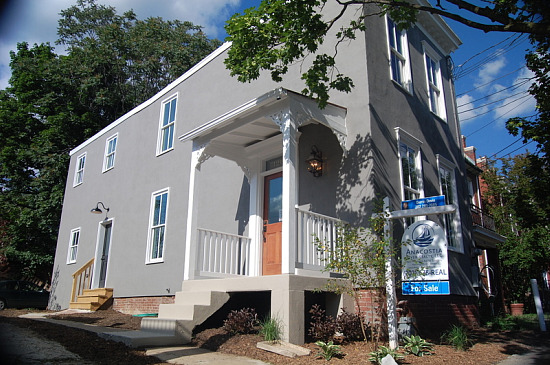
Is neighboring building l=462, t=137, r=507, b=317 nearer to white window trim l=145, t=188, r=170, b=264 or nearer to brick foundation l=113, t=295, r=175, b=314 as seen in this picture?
brick foundation l=113, t=295, r=175, b=314

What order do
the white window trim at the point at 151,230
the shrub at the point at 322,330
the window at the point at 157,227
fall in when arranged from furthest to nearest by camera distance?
1. the window at the point at 157,227
2. the white window trim at the point at 151,230
3. the shrub at the point at 322,330

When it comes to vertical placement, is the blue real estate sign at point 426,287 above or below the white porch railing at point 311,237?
below

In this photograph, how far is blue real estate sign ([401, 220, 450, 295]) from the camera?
17.5ft

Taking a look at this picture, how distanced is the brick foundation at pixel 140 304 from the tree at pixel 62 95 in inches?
362

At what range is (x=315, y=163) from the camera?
784 cm

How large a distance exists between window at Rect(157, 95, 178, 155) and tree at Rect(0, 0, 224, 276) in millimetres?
9192

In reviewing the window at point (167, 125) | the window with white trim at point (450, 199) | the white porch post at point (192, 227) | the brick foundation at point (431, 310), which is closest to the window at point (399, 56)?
the window with white trim at point (450, 199)

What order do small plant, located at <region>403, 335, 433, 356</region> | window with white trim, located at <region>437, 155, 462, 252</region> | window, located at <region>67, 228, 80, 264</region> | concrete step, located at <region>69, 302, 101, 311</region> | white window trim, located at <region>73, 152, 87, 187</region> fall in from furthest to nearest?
white window trim, located at <region>73, 152, 87, 187</region> < window, located at <region>67, 228, 80, 264</region> < concrete step, located at <region>69, 302, 101, 311</region> < window with white trim, located at <region>437, 155, 462, 252</region> < small plant, located at <region>403, 335, 433, 356</region>

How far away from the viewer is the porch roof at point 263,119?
676cm

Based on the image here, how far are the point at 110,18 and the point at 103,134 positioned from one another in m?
16.6

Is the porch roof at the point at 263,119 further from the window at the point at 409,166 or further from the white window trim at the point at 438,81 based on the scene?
the white window trim at the point at 438,81

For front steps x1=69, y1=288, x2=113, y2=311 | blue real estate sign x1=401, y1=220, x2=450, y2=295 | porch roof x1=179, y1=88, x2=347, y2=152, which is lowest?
front steps x1=69, y1=288, x2=113, y2=311

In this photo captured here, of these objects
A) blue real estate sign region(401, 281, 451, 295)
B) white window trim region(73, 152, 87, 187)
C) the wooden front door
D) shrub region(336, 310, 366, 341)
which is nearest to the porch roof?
the wooden front door

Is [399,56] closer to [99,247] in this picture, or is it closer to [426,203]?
[426,203]
